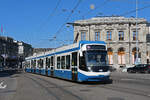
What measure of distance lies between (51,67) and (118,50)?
3656cm

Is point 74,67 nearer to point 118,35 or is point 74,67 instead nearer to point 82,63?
point 82,63

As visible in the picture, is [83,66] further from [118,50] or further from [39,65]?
[118,50]

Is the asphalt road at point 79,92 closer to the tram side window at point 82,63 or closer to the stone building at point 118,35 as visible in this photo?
the tram side window at point 82,63

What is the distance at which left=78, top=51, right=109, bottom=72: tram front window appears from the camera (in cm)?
1653

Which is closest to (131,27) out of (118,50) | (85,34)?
(118,50)

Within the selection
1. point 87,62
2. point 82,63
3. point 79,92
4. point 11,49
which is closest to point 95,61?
point 87,62

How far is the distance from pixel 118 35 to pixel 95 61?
147ft

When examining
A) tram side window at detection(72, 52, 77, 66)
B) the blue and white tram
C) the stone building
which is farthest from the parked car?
tram side window at detection(72, 52, 77, 66)

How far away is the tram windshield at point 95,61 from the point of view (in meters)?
16.5

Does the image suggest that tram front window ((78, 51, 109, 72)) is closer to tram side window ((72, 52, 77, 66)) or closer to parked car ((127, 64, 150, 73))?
tram side window ((72, 52, 77, 66))

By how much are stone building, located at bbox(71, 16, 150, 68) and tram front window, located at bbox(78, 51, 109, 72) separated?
139ft

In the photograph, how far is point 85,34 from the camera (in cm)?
6138

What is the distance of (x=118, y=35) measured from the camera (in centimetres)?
6050

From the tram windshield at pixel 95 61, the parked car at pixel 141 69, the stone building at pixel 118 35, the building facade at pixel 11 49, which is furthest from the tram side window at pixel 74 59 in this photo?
the building facade at pixel 11 49
